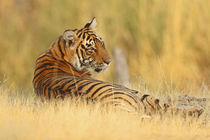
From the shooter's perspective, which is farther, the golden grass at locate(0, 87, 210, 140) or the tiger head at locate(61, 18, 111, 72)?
the tiger head at locate(61, 18, 111, 72)

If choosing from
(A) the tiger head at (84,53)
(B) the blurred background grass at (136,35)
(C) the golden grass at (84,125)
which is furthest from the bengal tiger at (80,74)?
(B) the blurred background grass at (136,35)

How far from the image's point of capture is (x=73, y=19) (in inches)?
409

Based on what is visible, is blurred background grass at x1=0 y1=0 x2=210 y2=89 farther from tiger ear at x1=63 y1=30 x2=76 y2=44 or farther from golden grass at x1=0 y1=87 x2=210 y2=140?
golden grass at x1=0 y1=87 x2=210 y2=140

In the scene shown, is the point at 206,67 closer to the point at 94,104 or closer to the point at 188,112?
the point at 188,112

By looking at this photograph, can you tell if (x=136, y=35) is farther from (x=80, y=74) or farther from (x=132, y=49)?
(x=80, y=74)

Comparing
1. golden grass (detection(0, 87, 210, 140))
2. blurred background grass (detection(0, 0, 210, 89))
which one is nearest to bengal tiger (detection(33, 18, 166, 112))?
golden grass (detection(0, 87, 210, 140))

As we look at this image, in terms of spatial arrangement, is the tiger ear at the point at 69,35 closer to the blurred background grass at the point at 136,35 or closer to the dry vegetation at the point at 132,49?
the dry vegetation at the point at 132,49

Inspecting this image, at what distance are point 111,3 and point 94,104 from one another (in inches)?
244

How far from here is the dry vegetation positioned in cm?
389

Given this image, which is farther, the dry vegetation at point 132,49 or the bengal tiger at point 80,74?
the bengal tiger at point 80,74

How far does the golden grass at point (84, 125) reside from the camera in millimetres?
3389

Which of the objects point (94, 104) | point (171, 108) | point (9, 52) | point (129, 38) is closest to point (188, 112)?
point (171, 108)

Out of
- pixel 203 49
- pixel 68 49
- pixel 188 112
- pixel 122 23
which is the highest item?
pixel 122 23

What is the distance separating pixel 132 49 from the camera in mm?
9852
